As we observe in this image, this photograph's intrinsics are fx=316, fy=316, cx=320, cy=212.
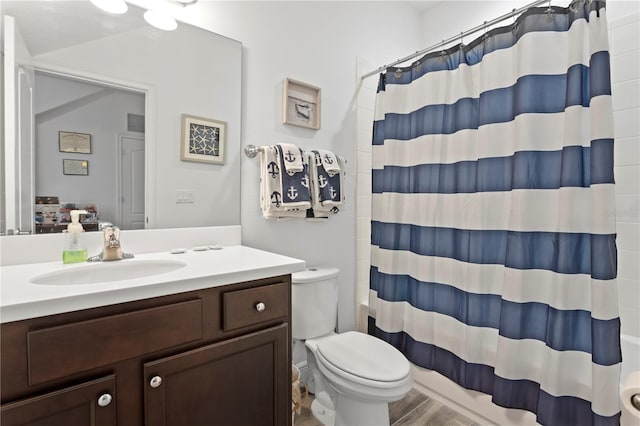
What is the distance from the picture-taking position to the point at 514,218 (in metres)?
1.38

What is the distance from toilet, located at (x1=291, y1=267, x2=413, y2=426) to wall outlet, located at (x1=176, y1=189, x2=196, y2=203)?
0.59 metres

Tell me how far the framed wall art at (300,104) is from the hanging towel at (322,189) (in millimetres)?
228

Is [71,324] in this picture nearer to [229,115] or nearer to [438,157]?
[229,115]

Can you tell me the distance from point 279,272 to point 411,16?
234 cm

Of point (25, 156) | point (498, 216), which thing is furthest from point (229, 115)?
point (498, 216)

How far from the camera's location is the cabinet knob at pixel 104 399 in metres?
0.75

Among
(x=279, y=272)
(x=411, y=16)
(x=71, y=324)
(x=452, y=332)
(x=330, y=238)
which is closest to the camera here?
(x=71, y=324)

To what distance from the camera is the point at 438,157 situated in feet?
5.68

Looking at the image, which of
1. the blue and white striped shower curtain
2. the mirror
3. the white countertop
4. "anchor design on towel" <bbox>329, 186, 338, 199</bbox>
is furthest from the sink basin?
the blue and white striped shower curtain

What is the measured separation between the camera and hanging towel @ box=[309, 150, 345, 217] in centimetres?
171

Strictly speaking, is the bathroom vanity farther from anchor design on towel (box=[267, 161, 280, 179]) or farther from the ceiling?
the ceiling

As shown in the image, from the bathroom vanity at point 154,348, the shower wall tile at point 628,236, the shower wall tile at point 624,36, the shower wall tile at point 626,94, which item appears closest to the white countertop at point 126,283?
the bathroom vanity at point 154,348

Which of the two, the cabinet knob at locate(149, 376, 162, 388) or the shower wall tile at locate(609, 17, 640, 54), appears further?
the shower wall tile at locate(609, 17, 640, 54)

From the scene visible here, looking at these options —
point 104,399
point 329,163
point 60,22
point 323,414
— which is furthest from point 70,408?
point 329,163
